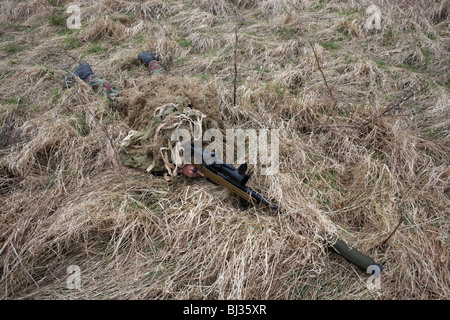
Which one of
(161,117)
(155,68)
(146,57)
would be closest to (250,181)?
(161,117)

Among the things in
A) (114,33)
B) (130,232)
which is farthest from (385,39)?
(130,232)

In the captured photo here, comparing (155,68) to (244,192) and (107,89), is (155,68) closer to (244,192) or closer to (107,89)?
(107,89)

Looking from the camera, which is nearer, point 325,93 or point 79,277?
point 79,277

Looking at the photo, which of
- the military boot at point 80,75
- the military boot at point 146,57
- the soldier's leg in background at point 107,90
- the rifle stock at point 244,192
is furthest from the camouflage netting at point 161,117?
the military boot at point 146,57

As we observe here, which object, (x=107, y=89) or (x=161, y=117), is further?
(x=107, y=89)

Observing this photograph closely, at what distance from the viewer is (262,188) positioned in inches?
104

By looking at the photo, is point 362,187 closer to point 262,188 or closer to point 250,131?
point 262,188

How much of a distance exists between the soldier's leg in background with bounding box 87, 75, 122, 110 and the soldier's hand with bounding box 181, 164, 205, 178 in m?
1.36

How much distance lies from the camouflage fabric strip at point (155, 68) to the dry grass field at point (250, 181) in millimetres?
202

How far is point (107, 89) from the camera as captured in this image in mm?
3676

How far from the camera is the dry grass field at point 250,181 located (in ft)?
6.81

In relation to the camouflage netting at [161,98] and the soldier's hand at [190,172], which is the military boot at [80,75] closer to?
the camouflage netting at [161,98]

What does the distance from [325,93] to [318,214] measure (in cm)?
196

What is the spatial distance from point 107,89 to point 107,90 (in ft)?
0.07
